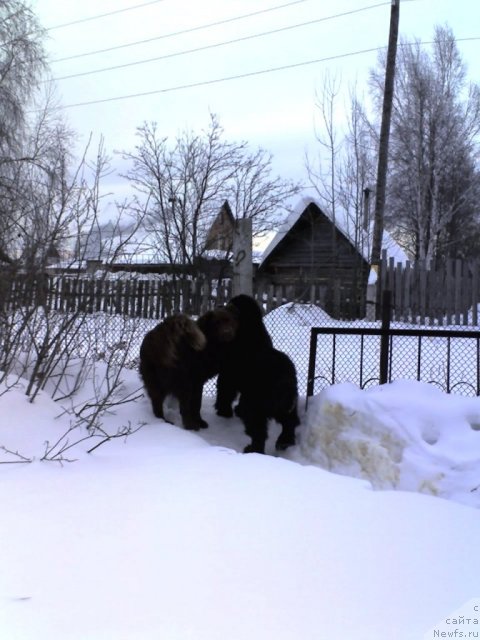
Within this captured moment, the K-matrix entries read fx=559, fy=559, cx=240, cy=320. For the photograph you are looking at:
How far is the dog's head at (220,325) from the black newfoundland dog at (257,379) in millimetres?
48

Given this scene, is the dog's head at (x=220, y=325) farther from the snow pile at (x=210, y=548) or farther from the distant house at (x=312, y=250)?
the distant house at (x=312, y=250)

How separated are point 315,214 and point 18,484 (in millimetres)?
18722

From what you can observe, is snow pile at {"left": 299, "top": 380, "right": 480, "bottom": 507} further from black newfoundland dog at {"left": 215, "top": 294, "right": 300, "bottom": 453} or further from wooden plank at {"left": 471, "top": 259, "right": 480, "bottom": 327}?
wooden plank at {"left": 471, "top": 259, "right": 480, "bottom": 327}

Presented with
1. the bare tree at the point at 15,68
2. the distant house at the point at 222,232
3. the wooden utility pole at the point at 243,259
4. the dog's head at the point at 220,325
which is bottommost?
the dog's head at the point at 220,325

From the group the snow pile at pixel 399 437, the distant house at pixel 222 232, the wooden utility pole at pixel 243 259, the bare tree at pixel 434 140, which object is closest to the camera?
the snow pile at pixel 399 437

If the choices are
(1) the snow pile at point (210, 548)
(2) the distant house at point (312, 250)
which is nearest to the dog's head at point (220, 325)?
(1) the snow pile at point (210, 548)

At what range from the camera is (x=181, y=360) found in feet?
15.7

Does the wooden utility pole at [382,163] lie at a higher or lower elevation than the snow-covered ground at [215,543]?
higher

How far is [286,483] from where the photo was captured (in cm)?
302

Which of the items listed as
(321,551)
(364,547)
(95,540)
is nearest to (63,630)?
(95,540)

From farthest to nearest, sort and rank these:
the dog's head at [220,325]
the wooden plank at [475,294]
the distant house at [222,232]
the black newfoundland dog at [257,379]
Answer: the distant house at [222,232] → the wooden plank at [475,294] → the dog's head at [220,325] → the black newfoundland dog at [257,379]

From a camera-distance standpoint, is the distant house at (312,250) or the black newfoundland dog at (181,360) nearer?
the black newfoundland dog at (181,360)

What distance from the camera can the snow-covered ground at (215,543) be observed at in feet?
5.78

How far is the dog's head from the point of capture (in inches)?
196
